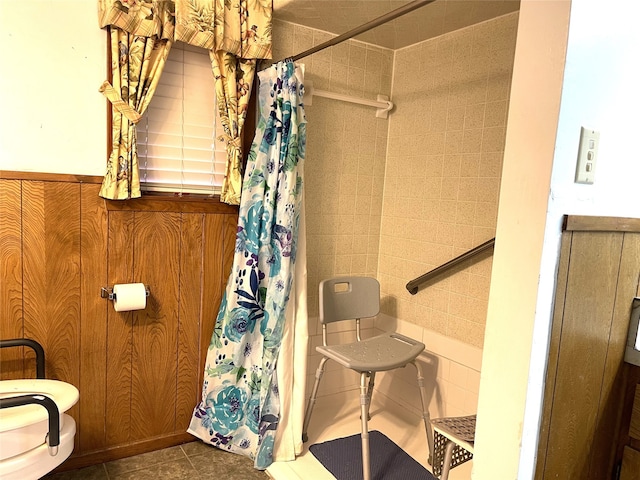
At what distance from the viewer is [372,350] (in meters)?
2.15

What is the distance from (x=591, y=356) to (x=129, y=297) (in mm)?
1710

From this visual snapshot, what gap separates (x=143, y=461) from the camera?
2092mm

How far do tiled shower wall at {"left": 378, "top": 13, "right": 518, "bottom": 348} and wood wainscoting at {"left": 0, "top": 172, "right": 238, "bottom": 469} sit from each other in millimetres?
1059

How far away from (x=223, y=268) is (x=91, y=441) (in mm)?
963

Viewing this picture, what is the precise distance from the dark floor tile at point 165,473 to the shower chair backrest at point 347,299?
2.77 ft

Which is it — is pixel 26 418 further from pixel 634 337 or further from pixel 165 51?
pixel 634 337

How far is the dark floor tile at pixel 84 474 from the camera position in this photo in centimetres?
192

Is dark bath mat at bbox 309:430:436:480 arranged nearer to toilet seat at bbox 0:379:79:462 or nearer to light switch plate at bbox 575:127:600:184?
toilet seat at bbox 0:379:79:462

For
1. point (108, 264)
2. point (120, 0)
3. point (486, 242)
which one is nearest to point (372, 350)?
point (486, 242)

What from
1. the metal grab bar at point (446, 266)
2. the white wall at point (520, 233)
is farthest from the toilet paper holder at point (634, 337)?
the metal grab bar at point (446, 266)

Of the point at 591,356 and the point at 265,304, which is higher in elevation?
the point at 591,356

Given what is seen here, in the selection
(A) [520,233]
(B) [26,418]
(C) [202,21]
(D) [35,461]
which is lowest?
(D) [35,461]

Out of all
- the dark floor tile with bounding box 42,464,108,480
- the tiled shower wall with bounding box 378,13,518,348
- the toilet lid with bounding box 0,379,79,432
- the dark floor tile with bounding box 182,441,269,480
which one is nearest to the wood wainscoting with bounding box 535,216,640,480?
the tiled shower wall with bounding box 378,13,518,348

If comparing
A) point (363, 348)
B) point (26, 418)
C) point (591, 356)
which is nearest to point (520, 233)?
point (591, 356)
